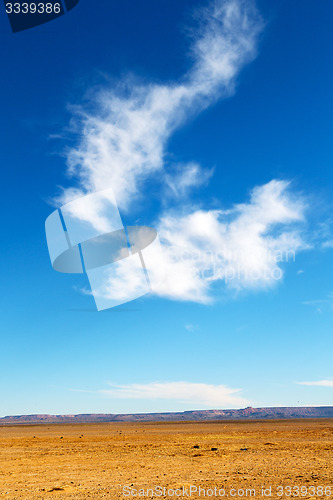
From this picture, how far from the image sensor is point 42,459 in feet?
77.3

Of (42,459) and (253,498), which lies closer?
(253,498)

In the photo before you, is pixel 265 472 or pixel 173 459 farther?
pixel 173 459

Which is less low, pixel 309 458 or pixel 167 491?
pixel 167 491

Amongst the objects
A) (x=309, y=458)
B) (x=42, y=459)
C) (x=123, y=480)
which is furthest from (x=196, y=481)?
(x=42, y=459)

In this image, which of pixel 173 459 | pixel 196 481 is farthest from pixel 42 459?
pixel 196 481

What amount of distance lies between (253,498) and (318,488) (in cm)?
299

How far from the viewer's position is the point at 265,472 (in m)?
16.7

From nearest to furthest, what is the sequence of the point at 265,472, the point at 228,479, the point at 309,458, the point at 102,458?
the point at 228,479 → the point at 265,472 → the point at 309,458 → the point at 102,458

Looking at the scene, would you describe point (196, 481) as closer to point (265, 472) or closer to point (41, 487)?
point (265, 472)

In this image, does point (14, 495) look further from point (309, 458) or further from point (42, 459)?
point (309, 458)

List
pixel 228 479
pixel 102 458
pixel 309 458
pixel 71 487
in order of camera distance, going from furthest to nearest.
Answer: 1. pixel 102 458
2. pixel 309 458
3. pixel 228 479
4. pixel 71 487

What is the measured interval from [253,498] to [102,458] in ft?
45.9

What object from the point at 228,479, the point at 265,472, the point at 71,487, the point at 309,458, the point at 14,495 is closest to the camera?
the point at 14,495

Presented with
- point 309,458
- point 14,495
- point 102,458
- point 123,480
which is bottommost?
point 309,458
